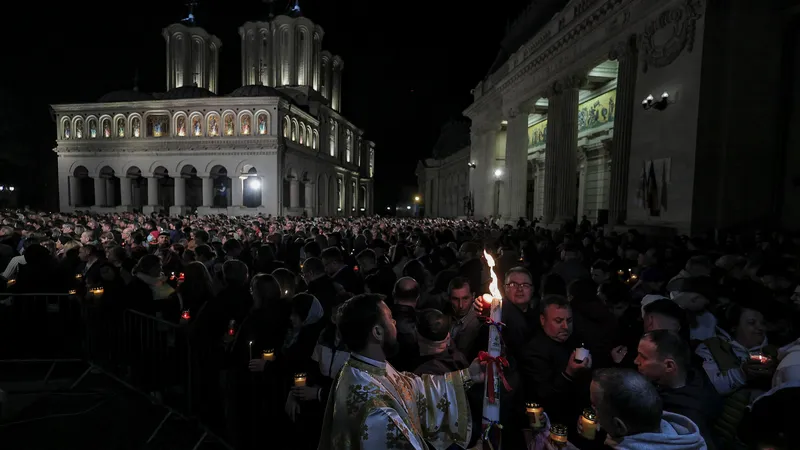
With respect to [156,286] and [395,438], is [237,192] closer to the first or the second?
[156,286]

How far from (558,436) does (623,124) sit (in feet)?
48.2

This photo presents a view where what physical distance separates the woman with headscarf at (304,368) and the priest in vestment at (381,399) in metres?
1.20

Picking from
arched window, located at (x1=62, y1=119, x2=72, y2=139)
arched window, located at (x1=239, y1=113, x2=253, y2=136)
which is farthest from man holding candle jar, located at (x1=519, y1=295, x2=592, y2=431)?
arched window, located at (x1=62, y1=119, x2=72, y2=139)

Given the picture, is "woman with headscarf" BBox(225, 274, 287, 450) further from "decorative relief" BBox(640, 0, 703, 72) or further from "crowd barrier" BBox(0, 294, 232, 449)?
"decorative relief" BBox(640, 0, 703, 72)

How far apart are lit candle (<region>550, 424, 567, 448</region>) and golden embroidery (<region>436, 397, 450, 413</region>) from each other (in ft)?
1.89

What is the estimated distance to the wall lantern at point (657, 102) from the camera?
12076mm

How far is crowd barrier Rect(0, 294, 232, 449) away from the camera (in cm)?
475

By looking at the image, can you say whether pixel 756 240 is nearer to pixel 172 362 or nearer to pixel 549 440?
pixel 549 440

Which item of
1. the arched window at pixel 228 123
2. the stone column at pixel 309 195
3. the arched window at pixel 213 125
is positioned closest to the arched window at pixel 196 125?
the arched window at pixel 213 125

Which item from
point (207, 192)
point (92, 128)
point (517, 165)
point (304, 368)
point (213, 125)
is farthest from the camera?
point (92, 128)

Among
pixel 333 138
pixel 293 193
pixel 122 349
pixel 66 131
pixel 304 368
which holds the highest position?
pixel 333 138

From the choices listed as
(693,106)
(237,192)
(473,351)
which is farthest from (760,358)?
(237,192)

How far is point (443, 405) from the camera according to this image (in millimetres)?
2473

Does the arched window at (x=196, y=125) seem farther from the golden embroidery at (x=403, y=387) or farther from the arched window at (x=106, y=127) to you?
the golden embroidery at (x=403, y=387)
